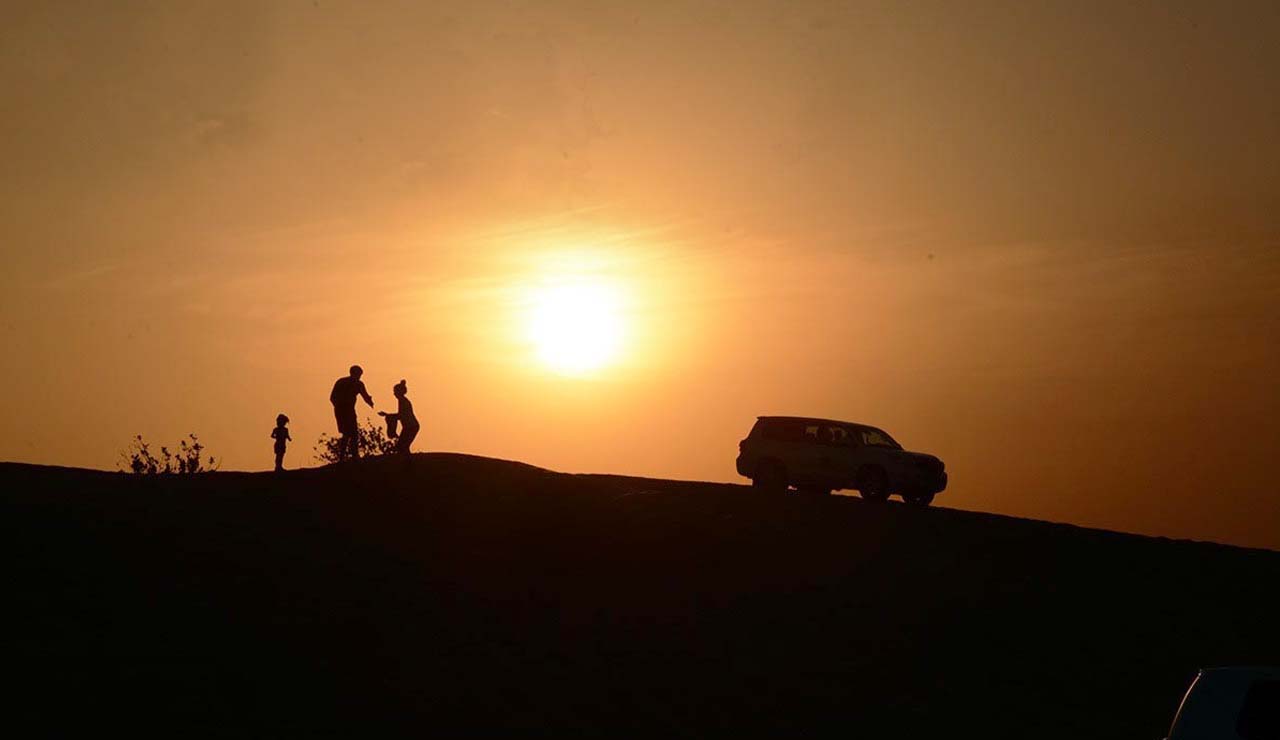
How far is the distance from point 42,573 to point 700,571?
12293mm

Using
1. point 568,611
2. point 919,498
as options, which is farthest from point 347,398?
point 919,498

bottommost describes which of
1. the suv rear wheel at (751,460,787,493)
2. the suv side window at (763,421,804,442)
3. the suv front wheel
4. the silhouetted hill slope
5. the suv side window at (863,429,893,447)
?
the silhouetted hill slope

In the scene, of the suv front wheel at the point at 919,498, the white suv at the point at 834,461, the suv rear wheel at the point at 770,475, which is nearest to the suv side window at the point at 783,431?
the white suv at the point at 834,461

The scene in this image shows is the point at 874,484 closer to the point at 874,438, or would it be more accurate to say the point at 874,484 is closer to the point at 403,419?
the point at 874,438

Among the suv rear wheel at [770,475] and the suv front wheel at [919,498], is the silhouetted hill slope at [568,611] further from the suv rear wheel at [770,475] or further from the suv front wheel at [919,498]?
the suv rear wheel at [770,475]

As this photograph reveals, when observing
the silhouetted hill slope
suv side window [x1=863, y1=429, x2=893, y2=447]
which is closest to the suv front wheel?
suv side window [x1=863, y1=429, x2=893, y2=447]

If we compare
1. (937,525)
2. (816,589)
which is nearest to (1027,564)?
(937,525)

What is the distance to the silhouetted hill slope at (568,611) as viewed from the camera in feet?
67.0

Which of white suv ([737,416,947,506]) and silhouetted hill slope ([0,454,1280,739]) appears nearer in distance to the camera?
silhouetted hill slope ([0,454,1280,739])

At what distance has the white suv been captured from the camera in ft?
123

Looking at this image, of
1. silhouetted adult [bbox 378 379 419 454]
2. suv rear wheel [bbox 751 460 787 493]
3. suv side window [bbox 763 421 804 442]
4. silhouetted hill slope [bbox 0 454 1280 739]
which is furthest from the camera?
suv rear wheel [bbox 751 460 787 493]

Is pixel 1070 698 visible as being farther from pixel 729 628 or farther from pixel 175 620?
pixel 175 620

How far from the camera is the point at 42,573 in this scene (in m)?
23.0

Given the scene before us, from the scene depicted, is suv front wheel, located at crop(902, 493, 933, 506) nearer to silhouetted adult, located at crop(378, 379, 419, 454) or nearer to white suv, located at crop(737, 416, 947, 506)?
white suv, located at crop(737, 416, 947, 506)
